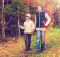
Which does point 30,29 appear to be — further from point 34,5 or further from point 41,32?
point 34,5

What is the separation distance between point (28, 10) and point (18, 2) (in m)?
0.93

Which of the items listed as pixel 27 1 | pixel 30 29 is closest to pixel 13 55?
pixel 30 29

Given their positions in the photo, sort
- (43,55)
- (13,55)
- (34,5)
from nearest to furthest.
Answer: (43,55) → (13,55) → (34,5)

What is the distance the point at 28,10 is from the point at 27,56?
15.3 ft

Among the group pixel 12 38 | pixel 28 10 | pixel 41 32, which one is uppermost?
pixel 28 10

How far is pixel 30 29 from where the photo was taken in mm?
8125

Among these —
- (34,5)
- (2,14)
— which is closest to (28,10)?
(34,5)

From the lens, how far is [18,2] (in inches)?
434

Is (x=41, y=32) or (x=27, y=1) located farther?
(x=27, y=1)

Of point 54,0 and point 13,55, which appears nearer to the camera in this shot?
point 13,55

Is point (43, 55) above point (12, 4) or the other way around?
the other way around

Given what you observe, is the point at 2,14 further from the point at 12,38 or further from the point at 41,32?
the point at 41,32

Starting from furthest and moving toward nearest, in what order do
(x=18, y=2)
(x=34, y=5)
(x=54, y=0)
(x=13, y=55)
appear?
(x=54, y=0), (x=34, y=5), (x=18, y=2), (x=13, y=55)

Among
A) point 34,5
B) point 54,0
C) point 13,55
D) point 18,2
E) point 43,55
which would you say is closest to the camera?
point 43,55
